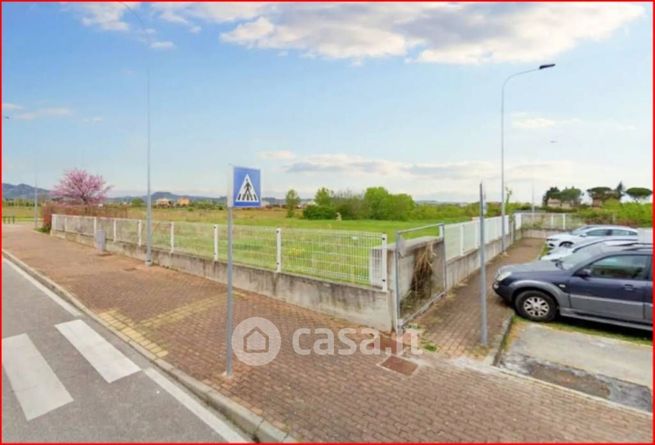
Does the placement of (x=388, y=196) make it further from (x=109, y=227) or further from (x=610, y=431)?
(x=610, y=431)

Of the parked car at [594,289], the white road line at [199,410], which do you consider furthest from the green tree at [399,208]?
the white road line at [199,410]

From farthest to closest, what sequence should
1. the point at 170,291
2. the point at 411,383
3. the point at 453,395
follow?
the point at 170,291, the point at 411,383, the point at 453,395

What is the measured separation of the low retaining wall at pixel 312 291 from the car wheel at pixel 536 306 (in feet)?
9.70

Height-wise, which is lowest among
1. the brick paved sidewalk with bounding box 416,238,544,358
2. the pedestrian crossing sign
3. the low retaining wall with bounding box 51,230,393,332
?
the brick paved sidewalk with bounding box 416,238,544,358

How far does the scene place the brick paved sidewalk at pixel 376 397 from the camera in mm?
3303

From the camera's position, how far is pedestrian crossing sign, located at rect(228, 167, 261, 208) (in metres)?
4.09

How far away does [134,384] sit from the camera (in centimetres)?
414

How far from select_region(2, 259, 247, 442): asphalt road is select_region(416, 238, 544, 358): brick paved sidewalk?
11.6ft

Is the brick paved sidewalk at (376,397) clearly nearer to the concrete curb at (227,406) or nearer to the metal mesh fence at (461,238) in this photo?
the concrete curb at (227,406)

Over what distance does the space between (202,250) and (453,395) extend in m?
7.91

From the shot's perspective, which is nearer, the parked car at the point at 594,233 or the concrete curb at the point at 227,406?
the concrete curb at the point at 227,406

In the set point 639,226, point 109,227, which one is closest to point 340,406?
point 109,227

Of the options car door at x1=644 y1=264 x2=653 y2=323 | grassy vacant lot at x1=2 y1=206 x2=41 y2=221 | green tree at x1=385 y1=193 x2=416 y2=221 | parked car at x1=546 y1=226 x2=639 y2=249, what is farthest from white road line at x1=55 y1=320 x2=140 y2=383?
green tree at x1=385 y1=193 x2=416 y2=221

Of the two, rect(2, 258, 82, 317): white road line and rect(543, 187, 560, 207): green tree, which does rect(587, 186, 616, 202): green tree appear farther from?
rect(2, 258, 82, 317): white road line
